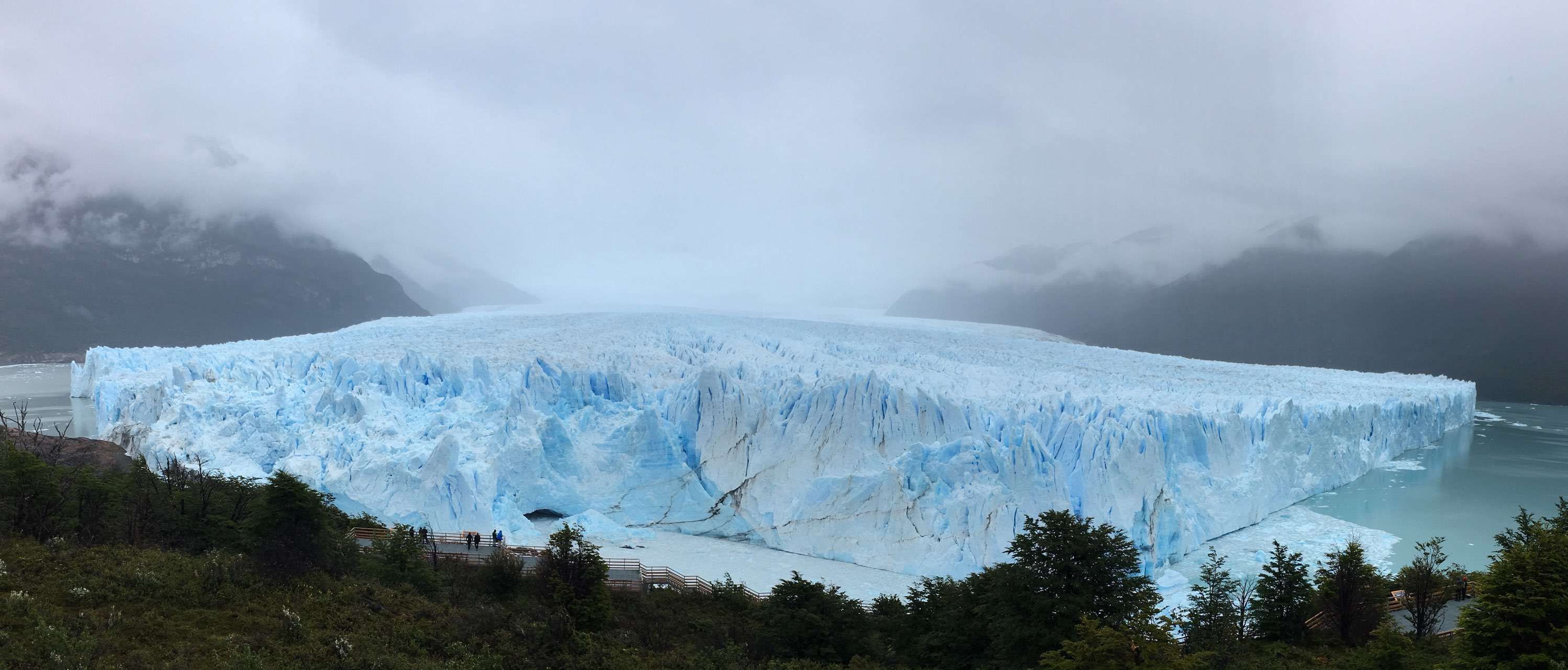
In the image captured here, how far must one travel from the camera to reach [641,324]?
95.7 ft

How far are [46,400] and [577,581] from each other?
3661 cm

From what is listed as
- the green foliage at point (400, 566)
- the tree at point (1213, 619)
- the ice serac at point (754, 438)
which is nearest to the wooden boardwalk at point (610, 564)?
the ice serac at point (754, 438)

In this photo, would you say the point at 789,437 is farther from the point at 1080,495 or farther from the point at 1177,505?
the point at 1177,505

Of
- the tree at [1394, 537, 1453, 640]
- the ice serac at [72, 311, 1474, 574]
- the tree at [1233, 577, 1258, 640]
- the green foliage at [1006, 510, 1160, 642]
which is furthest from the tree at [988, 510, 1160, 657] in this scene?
the ice serac at [72, 311, 1474, 574]

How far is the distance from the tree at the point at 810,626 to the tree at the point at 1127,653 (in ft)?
13.7

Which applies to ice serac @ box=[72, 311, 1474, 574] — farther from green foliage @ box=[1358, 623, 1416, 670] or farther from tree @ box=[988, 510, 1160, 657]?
green foliage @ box=[1358, 623, 1416, 670]

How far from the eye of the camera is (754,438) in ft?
64.2

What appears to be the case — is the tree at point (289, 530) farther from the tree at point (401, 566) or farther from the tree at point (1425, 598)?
the tree at point (1425, 598)

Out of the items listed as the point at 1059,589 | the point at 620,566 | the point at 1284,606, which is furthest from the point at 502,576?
the point at 1284,606

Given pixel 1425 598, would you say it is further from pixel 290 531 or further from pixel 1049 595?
pixel 290 531

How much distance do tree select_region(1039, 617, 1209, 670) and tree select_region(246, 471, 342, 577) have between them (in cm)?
870

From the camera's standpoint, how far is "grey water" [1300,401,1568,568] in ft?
66.0

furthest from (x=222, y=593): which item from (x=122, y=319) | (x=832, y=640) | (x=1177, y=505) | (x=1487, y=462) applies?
(x=122, y=319)

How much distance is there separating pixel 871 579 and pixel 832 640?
4.73 meters
